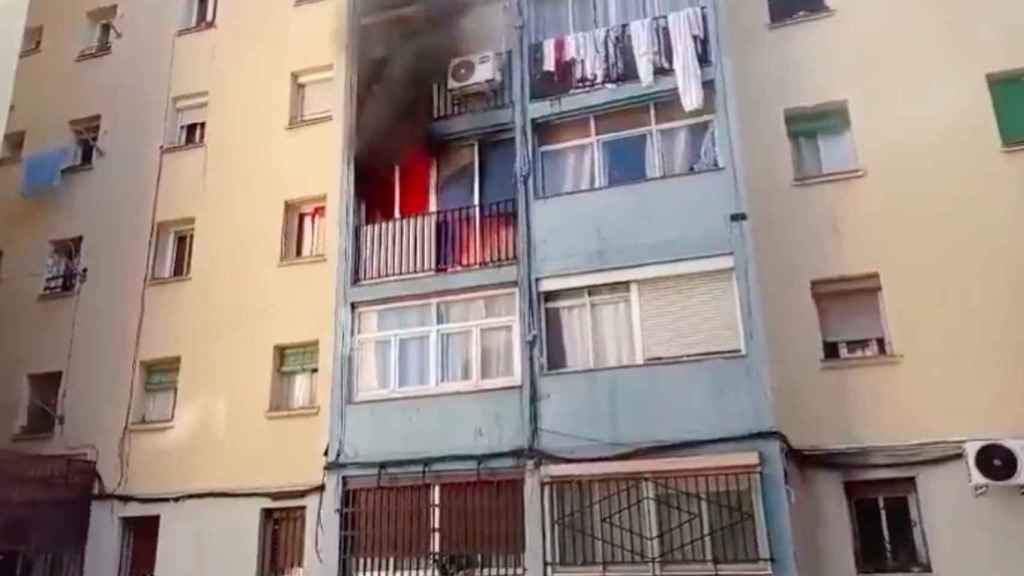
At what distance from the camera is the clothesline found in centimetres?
1177

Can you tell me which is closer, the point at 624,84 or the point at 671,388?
the point at 671,388

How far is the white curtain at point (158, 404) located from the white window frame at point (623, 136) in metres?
7.09

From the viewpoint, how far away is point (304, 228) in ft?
47.0

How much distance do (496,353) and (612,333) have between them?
166cm

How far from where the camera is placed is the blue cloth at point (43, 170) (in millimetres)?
16000

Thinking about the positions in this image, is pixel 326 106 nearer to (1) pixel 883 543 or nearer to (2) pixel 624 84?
(2) pixel 624 84

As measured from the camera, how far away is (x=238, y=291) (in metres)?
14.0

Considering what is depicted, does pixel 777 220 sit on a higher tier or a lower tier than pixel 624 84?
lower

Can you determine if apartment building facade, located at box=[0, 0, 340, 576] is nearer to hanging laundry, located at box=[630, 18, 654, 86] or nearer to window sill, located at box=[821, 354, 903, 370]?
hanging laundry, located at box=[630, 18, 654, 86]

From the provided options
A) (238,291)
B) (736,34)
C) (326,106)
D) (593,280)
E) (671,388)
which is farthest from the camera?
(326,106)

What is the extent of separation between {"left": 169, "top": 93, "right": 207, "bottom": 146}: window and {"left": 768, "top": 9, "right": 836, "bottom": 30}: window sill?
1012 cm

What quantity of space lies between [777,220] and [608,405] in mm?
3548

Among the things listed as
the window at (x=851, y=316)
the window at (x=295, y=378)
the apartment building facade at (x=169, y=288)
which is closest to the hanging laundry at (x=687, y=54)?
the window at (x=851, y=316)

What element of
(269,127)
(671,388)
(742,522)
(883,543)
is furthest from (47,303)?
(883,543)
